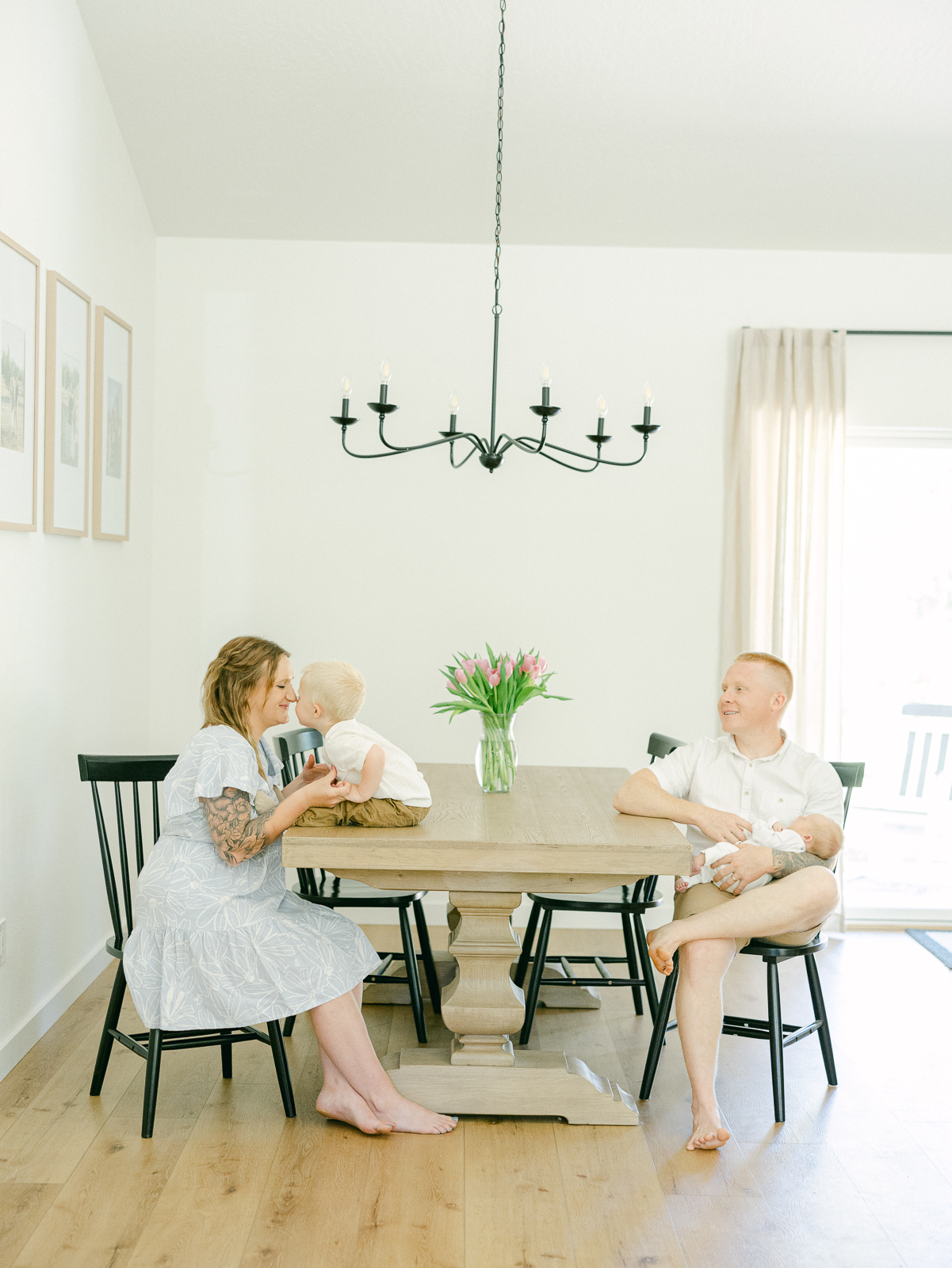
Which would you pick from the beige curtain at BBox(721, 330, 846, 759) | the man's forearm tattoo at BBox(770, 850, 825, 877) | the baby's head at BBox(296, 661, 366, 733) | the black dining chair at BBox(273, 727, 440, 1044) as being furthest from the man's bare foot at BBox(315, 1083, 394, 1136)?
the beige curtain at BBox(721, 330, 846, 759)

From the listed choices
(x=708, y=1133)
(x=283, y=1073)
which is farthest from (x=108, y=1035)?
(x=708, y=1133)

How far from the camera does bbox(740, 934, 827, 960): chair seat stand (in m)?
2.62

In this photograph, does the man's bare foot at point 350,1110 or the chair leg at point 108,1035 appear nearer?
the man's bare foot at point 350,1110

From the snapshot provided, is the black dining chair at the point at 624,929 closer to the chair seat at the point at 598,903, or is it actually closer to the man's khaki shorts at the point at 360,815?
the chair seat at the point at 598,903

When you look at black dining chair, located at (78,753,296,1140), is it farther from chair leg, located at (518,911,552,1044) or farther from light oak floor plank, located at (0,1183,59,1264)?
chair leg, located at (518,911,552,1044)

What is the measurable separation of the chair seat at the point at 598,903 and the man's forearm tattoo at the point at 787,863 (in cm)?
49

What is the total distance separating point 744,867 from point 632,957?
711 mm

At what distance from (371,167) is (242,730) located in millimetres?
2232

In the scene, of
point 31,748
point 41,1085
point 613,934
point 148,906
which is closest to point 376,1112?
point 148,906

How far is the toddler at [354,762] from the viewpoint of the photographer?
94.0 inches

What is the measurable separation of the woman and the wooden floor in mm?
163

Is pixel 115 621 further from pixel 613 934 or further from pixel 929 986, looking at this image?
pixel 929 986

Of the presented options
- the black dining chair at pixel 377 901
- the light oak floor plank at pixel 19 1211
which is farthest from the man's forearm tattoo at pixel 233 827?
the light oak floor plank at pixel 19 1211

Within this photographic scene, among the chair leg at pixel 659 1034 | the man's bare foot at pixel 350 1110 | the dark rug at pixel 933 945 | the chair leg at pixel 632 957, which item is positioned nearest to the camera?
the man's bare foot at pixel 350 1110
